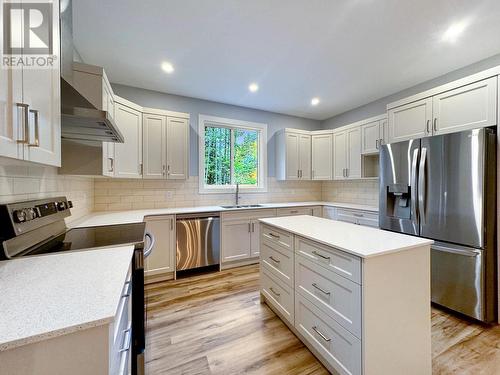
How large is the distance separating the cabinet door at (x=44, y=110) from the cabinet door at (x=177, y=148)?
6.44 feet

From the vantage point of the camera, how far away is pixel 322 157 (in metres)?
4.23

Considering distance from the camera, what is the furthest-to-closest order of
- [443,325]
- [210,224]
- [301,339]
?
[210,224]
[443,325]
[301,339]

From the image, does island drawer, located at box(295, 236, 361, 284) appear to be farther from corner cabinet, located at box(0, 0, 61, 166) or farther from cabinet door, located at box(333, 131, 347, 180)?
cabinet door, located at box(333, 131, 347, 180)

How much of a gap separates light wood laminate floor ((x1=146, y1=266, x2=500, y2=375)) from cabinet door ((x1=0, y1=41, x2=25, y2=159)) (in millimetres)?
1569

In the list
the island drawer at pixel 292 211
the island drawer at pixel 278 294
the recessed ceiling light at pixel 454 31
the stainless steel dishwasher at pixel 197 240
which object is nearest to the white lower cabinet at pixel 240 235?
the stainless steel dishwasher at pixel 197 240

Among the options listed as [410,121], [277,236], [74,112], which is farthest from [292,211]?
[74,112]

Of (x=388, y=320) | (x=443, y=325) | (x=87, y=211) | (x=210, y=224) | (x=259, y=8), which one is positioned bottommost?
(x=443, y=325)

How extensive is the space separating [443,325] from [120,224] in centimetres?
309

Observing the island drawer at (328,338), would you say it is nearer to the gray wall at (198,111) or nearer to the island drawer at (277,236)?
the island drawer at (277,236)

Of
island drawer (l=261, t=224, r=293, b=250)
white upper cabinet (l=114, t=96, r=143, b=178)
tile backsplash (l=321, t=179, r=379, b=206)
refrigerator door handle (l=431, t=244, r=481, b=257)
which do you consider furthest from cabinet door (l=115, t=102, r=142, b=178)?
tile backsplash (l=321, t=179, r=379, b=206)

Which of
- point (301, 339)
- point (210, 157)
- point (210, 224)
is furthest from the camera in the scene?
point (210, 157)

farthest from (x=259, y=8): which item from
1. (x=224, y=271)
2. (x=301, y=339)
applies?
(x=224, y=271)

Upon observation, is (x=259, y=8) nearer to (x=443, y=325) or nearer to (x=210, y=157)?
(x=210, y=157)

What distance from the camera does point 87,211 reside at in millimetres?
2643
